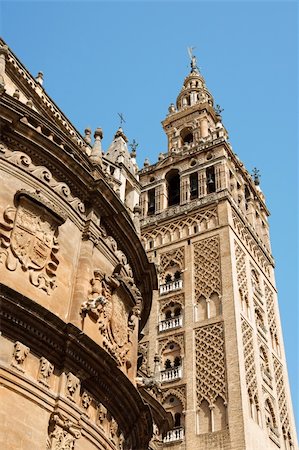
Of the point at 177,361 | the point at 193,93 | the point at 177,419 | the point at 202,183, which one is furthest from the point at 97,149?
the point at 193,93

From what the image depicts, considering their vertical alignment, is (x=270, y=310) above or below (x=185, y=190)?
below

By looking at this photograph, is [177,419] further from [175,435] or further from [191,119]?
[191,119]

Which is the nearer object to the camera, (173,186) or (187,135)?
(173,186)

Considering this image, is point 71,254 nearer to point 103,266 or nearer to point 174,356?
point 103,266

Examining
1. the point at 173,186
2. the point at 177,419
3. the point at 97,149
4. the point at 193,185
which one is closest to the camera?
the point at 97,149

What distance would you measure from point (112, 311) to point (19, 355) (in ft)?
11.3

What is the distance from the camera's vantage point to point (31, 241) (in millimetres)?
12945

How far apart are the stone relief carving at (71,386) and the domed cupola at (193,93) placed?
35.2m

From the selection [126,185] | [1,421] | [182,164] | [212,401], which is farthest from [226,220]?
[1,421]

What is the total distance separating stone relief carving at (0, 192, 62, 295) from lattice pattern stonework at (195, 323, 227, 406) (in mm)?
15513

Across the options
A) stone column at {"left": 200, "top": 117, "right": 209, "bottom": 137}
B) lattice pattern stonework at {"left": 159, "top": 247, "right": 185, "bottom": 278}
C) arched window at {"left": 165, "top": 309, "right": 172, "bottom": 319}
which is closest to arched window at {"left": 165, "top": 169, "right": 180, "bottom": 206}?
stone column at {"left": 200, "top": 117, "right": 209, "bottom": 137}

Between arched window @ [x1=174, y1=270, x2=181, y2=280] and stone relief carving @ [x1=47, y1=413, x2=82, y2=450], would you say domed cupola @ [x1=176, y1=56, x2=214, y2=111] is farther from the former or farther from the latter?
stone relief carving @ [x1=47, y1=413, x2=82, y2=450]

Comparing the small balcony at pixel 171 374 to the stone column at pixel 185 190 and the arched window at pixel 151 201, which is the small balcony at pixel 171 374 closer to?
the stone column at pixel 185 190

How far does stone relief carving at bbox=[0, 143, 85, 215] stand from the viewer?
13.7 meters
